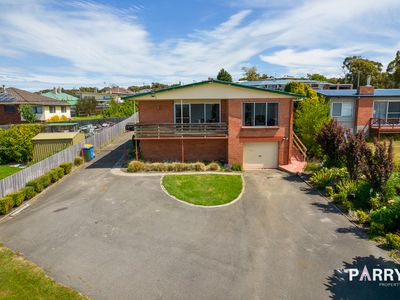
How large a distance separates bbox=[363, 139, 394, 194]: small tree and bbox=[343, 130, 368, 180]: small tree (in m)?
0.90

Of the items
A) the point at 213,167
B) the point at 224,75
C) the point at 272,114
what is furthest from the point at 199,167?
the point at 224,75

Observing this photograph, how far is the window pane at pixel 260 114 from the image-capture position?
819 inches

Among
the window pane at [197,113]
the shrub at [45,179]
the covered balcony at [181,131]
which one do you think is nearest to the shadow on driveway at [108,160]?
the covered balcony at [181,131]

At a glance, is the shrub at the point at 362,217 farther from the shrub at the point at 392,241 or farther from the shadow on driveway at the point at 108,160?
the shadow on driveway at the point at 108,160

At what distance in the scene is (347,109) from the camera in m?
30.2

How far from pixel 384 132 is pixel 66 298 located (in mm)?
31837

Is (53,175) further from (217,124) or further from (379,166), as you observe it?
(379,166)

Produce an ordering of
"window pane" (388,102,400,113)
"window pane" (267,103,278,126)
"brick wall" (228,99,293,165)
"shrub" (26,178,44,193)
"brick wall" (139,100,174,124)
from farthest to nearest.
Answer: "window pane" (388,102,400,113)
"brick wall" (139,100,174,124)
"window pane" (267,103,278,126)
"brick wall" (228,99,293,165)
"shrub" (26,178,44,193)

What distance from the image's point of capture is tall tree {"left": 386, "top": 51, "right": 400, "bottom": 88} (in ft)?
188

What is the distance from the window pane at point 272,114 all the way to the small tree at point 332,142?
3575 millimetres

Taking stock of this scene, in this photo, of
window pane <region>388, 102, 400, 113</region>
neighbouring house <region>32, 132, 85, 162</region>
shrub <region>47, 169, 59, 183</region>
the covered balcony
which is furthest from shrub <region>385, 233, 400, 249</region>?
window pane <region>388, 102, 400, 113</region>

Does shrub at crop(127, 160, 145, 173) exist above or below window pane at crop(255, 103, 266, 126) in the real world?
below

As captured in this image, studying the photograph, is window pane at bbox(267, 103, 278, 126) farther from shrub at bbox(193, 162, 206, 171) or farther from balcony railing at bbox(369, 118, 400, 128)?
balcony railing at bbox(369, 118, 400, 128)

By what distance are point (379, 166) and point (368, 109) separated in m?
19.3
